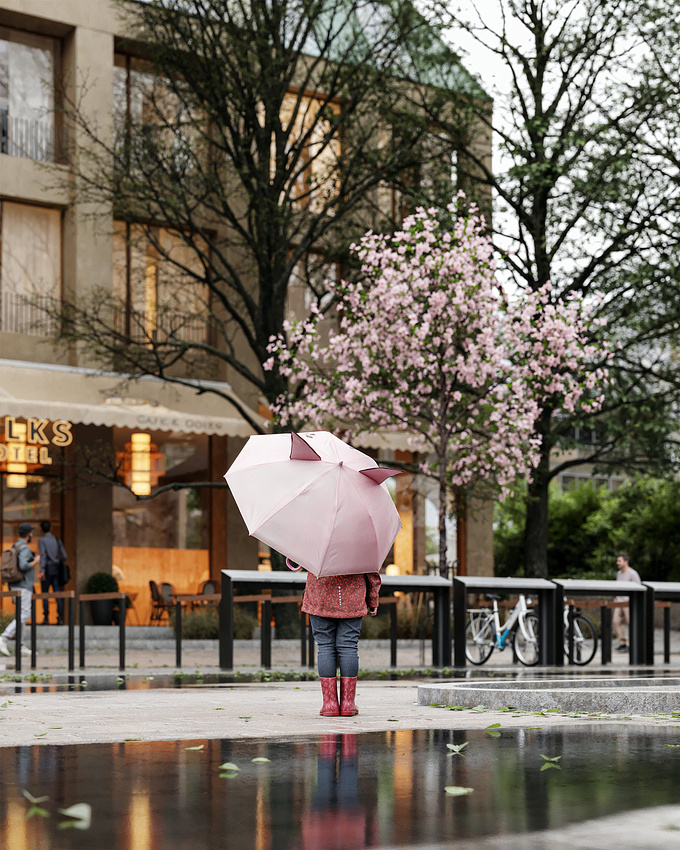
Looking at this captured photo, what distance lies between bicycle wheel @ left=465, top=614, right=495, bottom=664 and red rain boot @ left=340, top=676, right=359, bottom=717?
10.2 meters

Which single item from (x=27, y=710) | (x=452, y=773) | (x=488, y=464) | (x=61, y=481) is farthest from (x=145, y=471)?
(x=452, y=773)

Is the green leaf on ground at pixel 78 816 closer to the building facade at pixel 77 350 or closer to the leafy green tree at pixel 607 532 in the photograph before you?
the building facade at pixel 77 350

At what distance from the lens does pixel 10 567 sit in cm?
1870

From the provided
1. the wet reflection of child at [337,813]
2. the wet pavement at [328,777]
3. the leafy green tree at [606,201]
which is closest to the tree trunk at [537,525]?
the leafy green tree at [606,201]

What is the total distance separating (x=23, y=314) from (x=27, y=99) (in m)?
4.40

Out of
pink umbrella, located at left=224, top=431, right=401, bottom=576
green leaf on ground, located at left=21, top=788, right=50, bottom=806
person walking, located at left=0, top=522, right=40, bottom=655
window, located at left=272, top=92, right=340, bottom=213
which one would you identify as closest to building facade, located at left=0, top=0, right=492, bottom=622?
window, located at left=272, top=92, right=340, bottom=213

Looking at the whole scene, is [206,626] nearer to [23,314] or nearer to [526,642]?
[526,642]

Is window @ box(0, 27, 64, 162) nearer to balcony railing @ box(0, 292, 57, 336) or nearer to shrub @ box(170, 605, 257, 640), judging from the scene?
balcony railing @ box(0, 292, 57, 336)

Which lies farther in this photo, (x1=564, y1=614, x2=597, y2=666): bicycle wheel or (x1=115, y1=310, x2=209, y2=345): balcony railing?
(x1=115, y1=310, x2=209, y2=345): balcony railing

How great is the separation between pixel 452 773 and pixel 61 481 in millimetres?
19865

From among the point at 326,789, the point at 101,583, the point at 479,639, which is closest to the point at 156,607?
the point at 101,583

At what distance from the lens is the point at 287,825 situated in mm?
4160

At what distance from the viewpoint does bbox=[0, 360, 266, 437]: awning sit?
870 inches

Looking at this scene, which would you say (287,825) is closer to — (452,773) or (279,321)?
(452,773)
